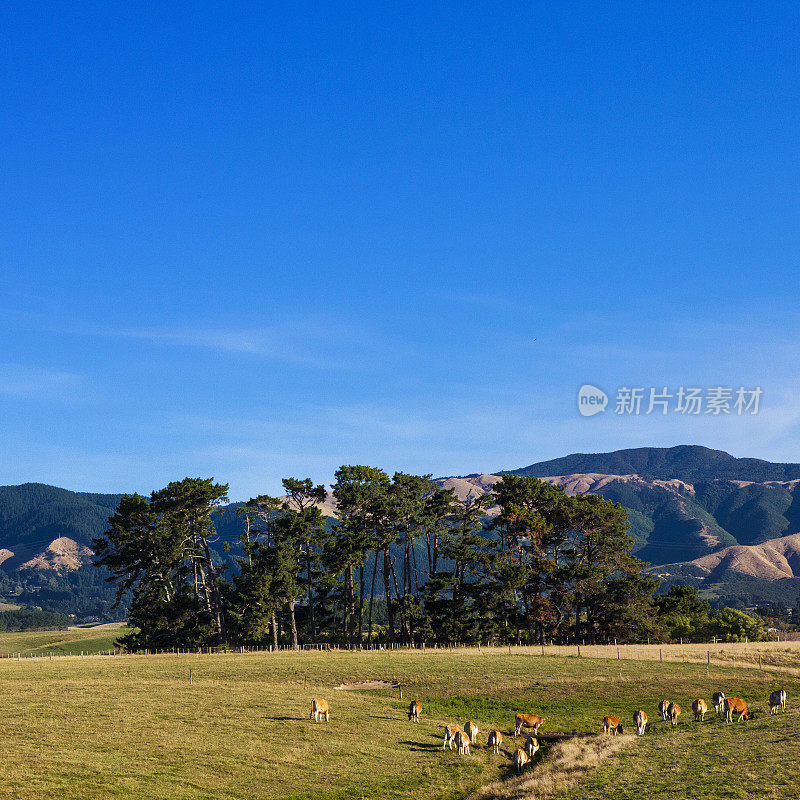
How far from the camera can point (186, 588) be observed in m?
95.5

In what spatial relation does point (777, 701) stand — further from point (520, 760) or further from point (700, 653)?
point (700, 653)

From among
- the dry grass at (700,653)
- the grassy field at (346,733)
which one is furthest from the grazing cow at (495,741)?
the dry grass at (700,653)

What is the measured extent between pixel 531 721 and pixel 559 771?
10258mm

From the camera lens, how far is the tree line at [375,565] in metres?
91.8

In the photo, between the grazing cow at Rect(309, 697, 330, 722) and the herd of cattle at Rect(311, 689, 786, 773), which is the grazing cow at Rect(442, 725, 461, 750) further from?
the grazing cow at Rect(309, 697, 330, 722)

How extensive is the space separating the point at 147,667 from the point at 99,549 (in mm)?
35774

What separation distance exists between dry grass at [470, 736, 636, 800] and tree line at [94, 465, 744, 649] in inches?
2191

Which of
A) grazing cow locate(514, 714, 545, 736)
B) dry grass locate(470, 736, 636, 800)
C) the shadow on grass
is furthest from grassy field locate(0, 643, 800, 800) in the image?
grazing cow locate(514, 714, 545, 736)

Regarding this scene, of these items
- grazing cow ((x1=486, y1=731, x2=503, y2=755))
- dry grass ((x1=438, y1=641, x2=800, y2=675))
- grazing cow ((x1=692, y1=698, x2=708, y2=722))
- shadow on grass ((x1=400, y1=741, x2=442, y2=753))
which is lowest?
dry grass ((x1=438, y1=641, x2=800, y2=675))

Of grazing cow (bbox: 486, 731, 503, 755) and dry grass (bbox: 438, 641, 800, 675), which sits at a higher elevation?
grazing cow (bbox: 486, 731, 503, 755)

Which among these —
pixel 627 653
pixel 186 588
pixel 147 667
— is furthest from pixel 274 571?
pixel 627 653

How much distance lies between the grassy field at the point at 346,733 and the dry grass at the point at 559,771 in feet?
0.73

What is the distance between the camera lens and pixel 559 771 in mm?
32906

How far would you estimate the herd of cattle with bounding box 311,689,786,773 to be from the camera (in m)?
38.0
